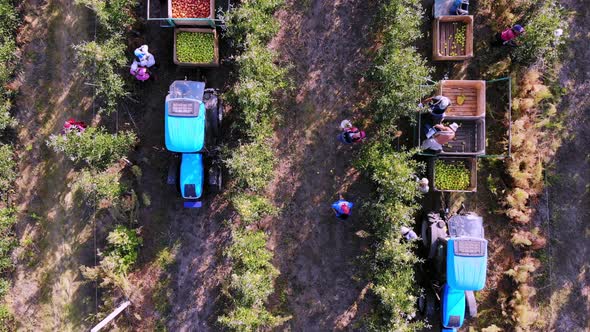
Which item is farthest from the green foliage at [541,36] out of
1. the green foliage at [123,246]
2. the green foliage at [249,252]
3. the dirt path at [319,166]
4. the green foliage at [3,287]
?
the green foliage at [3,287]

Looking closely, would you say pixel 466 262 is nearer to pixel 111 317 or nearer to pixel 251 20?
pixel 251 20

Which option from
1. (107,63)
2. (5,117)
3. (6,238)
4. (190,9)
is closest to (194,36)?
(190,9)

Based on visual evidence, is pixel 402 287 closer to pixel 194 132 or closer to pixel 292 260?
pixel 292 260

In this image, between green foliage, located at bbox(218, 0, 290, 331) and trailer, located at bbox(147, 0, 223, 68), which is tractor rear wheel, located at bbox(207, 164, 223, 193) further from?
Answer: trailer, located at bbox(147, 0, 223, 68)

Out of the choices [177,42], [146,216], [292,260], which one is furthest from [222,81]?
[292,260]

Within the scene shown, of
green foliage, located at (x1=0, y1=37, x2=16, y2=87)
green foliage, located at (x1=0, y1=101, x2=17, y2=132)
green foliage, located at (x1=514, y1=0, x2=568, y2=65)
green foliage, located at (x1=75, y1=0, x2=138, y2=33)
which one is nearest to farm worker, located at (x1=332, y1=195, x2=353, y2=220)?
green foliage, located at (x1=514, y1=0, x2=568, y2=65)

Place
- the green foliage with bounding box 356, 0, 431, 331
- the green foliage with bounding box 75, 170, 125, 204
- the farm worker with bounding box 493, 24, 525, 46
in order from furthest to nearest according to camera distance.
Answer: the farm worker with bounding box 493, 24, 525, 46, the green foliage with bounding box 75, 170, 125, 204, the green foliage with bounding box 356, 0, 431, 331
